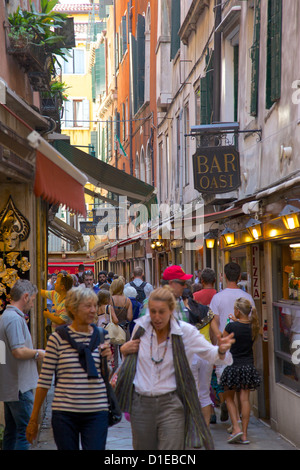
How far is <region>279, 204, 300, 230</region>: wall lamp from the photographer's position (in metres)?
8.28

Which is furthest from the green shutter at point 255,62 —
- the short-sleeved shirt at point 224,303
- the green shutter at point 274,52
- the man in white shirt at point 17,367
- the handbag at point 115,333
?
the man in white shirt at point 17,367

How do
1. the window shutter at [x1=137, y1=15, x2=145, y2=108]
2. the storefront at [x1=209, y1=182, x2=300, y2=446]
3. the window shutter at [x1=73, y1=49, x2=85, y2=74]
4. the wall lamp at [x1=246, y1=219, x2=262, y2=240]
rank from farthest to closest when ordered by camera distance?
1. the window shutter at [x1=73, y1=49, x2=85, y2=74]
2. the window shutter at [x1=137, y1=15, x2=145, y2=108]
3. the wall lamp at [x1=246, y1=219, x2=262, y2=240]
4. the storefront at [x1=209, y1=182, x2=300, y2=446]

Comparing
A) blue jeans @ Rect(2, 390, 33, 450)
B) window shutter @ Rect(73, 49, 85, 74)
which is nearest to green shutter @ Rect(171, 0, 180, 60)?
blue jeans @ Rect(2, 390, 33, 450)

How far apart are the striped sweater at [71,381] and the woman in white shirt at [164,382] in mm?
208

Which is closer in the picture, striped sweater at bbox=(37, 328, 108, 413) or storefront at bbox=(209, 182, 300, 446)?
striped sweater at bbox=(37, 328, 108, 413)

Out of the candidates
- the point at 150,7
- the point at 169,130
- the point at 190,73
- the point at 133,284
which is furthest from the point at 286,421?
the point at 150,7

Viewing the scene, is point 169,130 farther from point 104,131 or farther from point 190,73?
point 104,131

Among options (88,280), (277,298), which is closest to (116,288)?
(277,298)

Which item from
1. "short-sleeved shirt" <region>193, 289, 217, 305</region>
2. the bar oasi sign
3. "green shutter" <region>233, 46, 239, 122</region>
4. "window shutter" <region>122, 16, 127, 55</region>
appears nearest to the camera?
"short-sleeved shirt" <region>193, 289, 217, 305</region>

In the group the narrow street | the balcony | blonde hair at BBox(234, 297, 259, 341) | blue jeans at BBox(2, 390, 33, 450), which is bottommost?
the narrow street

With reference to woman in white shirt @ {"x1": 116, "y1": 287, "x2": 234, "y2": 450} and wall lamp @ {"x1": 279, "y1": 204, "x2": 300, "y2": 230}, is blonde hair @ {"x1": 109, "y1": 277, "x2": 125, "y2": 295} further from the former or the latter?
woman in white shirt @ {"x1": 116, "y1": 287, "x2": 234, "y2": 450}

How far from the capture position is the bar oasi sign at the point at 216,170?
13.0 metres

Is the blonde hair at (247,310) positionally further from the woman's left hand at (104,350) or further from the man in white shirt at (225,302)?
the woman's left hand at (104,350)

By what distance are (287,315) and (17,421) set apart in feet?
12.3
